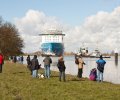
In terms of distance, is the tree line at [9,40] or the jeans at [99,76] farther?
the tree line at [9,40]

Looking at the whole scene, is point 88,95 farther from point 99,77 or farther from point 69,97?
point 99,77

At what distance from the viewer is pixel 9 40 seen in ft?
362

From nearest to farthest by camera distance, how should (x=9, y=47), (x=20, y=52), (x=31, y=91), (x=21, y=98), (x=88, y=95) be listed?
1. (x=21, y=98)
2. (x=88, y=95)
3. (x=31, y=91)
4. (x=9, y=47)
5. (x=20, y=52)

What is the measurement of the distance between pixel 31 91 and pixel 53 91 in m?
1.18

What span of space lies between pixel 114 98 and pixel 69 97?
2115 millimetres

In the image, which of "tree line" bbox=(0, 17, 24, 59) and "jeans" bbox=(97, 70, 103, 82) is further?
"tree line" bbox=(0, 17, 24, 59)

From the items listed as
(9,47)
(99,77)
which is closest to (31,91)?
(99,77)

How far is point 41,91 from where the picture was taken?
846 inches

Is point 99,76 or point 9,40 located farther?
point 9,40

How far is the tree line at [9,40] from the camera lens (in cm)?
10950

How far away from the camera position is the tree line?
109500 mm

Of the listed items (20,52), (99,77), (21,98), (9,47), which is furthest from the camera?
(20,52)

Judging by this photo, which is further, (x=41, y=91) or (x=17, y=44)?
(x=17, y=44)

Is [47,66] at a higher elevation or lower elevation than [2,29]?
lower
